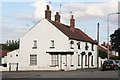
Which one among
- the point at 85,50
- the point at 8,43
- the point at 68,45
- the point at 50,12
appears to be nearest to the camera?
the point at 68,45

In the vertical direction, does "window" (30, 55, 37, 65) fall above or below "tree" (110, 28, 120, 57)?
below

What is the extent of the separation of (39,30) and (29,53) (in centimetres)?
393

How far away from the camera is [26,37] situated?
159 ft

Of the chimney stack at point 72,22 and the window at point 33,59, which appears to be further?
the chimney stack at point 72,22

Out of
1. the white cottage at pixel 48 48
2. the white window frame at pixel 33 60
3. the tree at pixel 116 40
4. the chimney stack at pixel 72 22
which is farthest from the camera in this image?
the tree at pixel 116 40

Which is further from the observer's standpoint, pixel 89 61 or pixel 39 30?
pixel 89 61

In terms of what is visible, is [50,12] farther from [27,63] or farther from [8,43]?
[8,43]

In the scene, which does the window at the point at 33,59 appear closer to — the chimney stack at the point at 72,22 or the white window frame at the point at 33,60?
the white window frame at the point at 33,60

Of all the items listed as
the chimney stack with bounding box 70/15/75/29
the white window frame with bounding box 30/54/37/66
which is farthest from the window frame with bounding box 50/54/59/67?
the chimney stack with bounding box 70/15/75/29

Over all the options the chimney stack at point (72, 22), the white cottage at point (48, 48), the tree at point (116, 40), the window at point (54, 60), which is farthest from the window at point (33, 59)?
the tree at point (116, 40)

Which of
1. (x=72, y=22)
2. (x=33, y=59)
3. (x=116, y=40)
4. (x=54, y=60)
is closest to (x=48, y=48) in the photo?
(x=54, y=60)

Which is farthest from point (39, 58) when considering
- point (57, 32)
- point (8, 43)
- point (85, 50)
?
point (8, 43)

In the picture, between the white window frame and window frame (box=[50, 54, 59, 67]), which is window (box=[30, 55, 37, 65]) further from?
window frame (box=[50, 54, 59, 67])

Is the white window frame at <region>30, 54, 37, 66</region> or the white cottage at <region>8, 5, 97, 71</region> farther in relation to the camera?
the white window frame at <region>30, 54, 37, 66</region>
